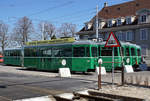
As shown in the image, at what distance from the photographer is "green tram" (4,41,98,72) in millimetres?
19156

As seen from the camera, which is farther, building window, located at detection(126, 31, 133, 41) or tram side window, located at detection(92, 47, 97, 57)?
building window, located at detection(126, 31, 133, 41)

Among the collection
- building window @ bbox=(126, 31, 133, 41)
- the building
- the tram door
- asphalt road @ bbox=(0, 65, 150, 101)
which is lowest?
asphalt road @ bbox=(0, 65, 150, 101)

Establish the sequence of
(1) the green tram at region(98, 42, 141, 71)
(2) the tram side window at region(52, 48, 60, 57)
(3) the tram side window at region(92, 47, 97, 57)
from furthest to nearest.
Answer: (2) the tram side window at region(52, 48, 60, 57), (1) the green tram at region(98, 42, 141, 71), (3) the tram side window at region(92, 47, 97, 57)

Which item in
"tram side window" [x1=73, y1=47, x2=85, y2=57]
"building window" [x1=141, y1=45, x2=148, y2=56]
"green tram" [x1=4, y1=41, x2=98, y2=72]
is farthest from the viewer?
"building window" [x1=141, y1=45, x2=148, y2=56]

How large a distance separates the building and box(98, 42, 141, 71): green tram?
1424cm

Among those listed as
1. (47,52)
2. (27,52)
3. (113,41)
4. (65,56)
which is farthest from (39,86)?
(27,52)

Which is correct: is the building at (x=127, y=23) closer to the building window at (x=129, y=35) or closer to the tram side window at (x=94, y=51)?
the building window at (x=129, y=35)

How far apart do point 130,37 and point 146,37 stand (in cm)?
326

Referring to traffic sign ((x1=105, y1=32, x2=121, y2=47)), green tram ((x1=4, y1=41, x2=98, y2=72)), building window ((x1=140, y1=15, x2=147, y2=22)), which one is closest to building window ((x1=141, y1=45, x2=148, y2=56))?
building window ((x1=140, y1=15, x2=147, y2=22))

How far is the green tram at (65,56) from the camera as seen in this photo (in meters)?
19.2

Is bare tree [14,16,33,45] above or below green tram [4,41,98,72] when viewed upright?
above

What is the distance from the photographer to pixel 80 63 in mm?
19234

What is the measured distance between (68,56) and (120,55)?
5053 mm

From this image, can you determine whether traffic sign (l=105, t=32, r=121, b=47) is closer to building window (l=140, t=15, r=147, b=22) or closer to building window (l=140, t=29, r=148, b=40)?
building window (l=140, t=29, r=148, b=40)
